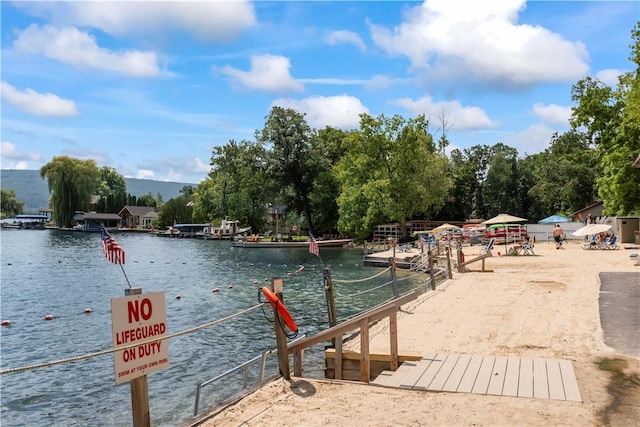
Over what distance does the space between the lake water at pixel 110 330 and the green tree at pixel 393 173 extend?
1550cm

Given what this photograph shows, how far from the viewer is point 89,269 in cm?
3628

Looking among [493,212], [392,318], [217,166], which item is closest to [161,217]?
[217,166]

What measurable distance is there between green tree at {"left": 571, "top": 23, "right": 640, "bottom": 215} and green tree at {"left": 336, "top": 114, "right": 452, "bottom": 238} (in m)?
15.8

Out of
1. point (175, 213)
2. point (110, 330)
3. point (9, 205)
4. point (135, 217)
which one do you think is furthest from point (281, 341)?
point (9, 205)

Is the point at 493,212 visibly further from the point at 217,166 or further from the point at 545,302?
the point at 545,302

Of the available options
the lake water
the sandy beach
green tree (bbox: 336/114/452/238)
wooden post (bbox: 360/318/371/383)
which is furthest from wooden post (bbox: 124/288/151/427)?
green tree (bbox: 336/114/452/238)

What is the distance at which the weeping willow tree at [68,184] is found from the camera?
9588 centimetres

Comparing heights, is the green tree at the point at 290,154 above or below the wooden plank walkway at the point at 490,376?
above

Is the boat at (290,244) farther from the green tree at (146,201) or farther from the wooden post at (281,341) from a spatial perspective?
the green tree at (146,201)

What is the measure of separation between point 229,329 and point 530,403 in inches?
461

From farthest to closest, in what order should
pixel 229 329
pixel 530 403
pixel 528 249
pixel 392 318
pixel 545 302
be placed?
1. pixel 528 249
2. pixel 229 329
3. pixel 545 302
4. pixel 392 318
5. pixel 530 403

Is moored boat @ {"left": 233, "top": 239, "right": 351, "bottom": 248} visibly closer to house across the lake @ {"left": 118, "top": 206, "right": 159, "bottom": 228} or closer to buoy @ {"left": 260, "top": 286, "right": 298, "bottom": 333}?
buoy @ {"left": 260, "top": 286, "right": 298, "bottom": 333}

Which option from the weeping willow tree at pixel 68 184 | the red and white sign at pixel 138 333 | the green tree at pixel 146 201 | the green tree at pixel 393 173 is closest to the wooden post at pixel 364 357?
the red and white sign at pixel 138 333

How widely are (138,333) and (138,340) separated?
6 centimetres
